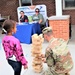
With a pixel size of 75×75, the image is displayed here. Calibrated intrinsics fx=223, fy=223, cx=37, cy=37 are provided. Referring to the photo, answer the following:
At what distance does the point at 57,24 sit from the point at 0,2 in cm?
618

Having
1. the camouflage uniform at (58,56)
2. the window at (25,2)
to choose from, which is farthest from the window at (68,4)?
the camouflage uniform at (58,56)

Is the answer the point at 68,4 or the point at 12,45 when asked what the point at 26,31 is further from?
the point at 68,4

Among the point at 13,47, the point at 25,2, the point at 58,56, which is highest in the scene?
the point at 25,2

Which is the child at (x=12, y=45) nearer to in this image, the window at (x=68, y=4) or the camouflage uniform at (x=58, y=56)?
the camouflage uniform at (x=58, y=56)

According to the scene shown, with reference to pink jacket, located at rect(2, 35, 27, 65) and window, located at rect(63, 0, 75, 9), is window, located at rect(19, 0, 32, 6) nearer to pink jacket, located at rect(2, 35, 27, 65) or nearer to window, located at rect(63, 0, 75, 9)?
window, located at rect(63, 0, 75, 9)

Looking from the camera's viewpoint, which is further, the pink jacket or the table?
the table

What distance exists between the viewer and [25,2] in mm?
13406

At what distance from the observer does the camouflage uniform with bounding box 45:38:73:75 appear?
3600 mm

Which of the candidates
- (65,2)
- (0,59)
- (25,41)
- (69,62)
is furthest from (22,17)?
(69,62)

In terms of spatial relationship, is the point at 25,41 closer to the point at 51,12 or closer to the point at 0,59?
the point at 0,59

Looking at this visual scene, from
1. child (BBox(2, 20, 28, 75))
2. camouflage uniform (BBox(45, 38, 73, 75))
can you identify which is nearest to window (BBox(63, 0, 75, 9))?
camouflage uniform (BBox(45, 38, 73, 75))

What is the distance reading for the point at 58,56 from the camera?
11.8 ft

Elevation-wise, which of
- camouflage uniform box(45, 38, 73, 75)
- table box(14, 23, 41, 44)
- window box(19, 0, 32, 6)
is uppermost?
window box(19, 0, 32, 6)

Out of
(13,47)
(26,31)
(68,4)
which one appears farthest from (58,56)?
(68,4)
